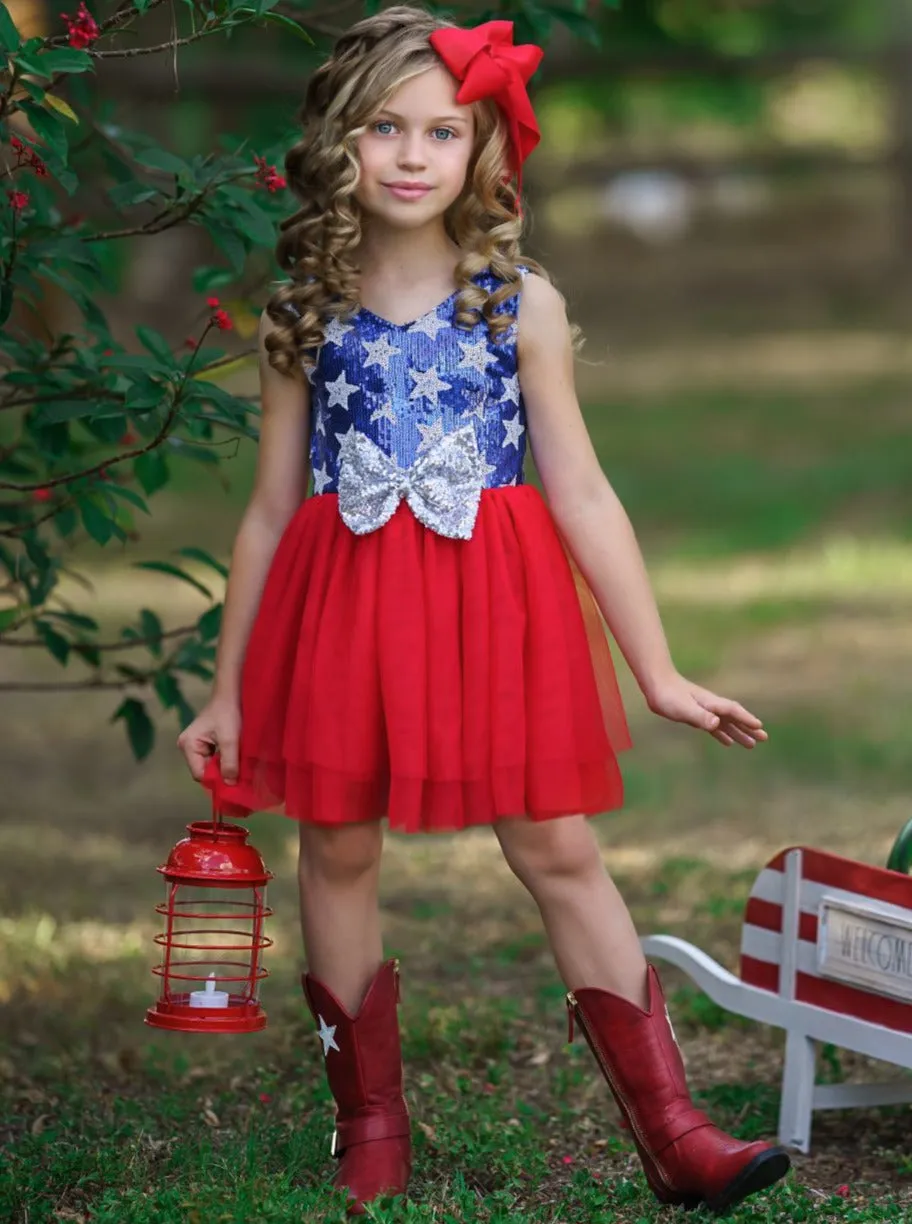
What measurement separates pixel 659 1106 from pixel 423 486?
2.81 feet

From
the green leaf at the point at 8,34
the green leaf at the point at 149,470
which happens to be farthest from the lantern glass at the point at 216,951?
the green leaf at the point at 8,34

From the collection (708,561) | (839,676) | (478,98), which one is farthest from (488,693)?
(708,561)

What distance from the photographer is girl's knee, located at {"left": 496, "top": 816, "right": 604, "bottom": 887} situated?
98.0 inches

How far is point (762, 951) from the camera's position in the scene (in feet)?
9.68

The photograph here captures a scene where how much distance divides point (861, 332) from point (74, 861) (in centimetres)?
1236

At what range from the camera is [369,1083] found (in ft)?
8.46

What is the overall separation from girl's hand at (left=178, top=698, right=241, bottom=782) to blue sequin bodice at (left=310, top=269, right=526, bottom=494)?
0.35 metres

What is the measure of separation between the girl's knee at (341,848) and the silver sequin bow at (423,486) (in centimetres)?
39

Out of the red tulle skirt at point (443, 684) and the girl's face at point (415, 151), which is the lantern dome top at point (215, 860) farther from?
the girl's face at point (415, 151)

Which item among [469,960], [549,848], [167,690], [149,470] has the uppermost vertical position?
[149,470]

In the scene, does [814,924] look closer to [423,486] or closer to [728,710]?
[728,710]

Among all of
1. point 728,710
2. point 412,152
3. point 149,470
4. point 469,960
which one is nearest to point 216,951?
point 469,960

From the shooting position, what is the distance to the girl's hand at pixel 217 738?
102 inches

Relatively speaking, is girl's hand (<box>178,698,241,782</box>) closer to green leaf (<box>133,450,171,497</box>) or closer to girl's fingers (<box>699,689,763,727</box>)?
green leaf (<box>133,450,171,497</box>)
